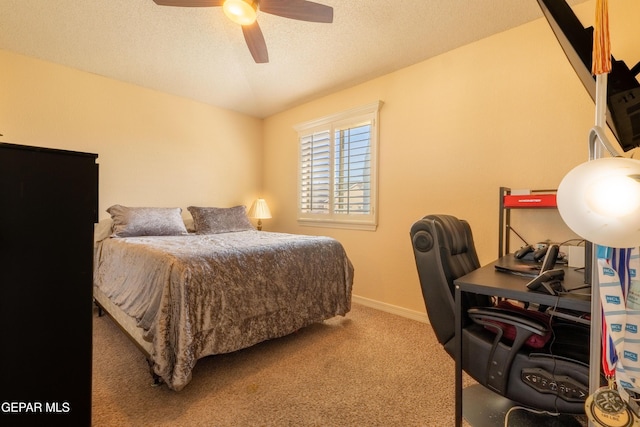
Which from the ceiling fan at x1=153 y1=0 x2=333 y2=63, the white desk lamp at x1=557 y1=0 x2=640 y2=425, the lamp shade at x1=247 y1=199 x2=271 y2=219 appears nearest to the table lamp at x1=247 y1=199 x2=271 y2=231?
the lamp shade at x1=247 y1=199 x2=271 y2=219

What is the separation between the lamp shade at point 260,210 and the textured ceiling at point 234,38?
5.21 ft

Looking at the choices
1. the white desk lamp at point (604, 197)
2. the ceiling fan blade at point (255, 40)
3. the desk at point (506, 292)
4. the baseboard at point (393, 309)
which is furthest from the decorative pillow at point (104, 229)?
the white desk lamp at point (604, 197)

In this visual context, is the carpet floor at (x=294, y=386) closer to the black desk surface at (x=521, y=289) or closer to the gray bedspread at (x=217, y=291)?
the gray bedspread at (x=217, y=291)

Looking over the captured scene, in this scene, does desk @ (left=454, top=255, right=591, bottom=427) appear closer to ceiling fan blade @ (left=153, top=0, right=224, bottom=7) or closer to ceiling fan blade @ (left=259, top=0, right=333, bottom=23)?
ceiling fan blade @ (left=259, top=0, right=333, bottom=23)

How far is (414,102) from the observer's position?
2.79m

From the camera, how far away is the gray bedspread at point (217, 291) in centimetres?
158

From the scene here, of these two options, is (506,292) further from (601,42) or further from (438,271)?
(601,42)

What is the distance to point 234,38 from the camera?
97.9 inches

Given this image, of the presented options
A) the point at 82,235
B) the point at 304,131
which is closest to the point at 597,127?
the point at 82,235

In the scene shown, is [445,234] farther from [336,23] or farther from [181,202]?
[181,202]

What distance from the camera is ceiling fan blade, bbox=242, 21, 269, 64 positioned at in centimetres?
195

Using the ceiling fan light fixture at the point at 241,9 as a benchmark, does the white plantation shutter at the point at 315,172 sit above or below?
below

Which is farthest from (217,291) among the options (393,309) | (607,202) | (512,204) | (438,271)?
(512,204)

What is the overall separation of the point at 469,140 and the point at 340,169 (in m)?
1.42
